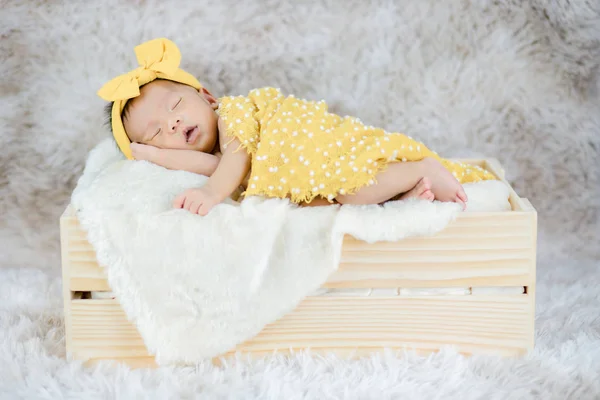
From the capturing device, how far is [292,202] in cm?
141

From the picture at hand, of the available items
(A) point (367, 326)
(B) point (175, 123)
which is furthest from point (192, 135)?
(A) point (367, 326)

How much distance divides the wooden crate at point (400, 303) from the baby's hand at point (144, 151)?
0.20 m

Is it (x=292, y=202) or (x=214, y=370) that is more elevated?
(x=292, y=202)

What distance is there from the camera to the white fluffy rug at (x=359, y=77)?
74.9 inches

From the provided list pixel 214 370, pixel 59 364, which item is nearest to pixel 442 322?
pixel 214 370

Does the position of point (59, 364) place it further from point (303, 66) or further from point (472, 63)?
point (472, 63)

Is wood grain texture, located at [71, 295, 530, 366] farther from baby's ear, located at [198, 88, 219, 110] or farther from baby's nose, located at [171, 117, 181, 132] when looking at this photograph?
baby's ear, located at [198, 88, 219, 110]

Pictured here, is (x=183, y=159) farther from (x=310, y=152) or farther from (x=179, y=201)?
(x=310, y=152)

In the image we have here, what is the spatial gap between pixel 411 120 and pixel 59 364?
104 cm

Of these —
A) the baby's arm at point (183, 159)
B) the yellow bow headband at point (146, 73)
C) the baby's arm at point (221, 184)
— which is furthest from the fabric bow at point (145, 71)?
the baby's arm at point (221, 184)

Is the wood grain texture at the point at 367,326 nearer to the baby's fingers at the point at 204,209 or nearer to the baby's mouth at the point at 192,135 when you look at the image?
the baby's fingers at the point at 204,209

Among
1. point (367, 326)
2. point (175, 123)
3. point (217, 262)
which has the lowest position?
point (367, 326)

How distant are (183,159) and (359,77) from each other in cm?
62

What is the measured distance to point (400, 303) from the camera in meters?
1.36
